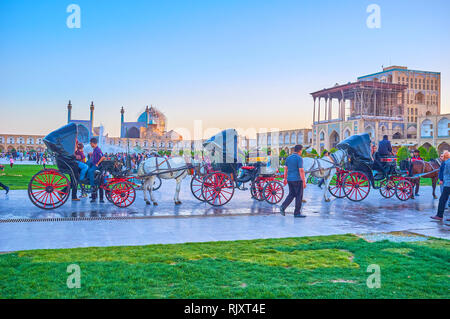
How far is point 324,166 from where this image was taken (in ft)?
35.4

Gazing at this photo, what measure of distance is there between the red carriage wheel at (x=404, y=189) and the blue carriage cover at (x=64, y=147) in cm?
826

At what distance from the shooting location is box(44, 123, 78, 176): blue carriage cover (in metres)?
8.72

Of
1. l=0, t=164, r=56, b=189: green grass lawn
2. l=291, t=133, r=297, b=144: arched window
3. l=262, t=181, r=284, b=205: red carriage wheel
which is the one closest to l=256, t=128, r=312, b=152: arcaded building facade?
l=291, t=133, r=297, b=144: arched window

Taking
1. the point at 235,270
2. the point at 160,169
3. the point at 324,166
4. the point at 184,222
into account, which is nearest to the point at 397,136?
the point at 324,166

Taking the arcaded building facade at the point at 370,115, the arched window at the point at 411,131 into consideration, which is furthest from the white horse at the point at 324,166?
the arched window at the point at 411,131

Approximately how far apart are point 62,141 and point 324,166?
648 centimetres

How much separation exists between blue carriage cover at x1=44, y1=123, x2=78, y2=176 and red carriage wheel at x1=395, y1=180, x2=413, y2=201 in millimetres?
8256

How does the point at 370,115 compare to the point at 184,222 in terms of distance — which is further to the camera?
the point at 370,115

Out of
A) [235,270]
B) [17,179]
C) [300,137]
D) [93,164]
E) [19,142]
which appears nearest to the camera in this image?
[235,270]

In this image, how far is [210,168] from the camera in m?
10.6

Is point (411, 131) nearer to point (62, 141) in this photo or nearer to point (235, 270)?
point (62, 141)

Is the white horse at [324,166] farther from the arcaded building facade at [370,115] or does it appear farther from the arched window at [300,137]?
the arched window at [300,137]

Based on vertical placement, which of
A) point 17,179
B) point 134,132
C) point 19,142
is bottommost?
point 17,179
